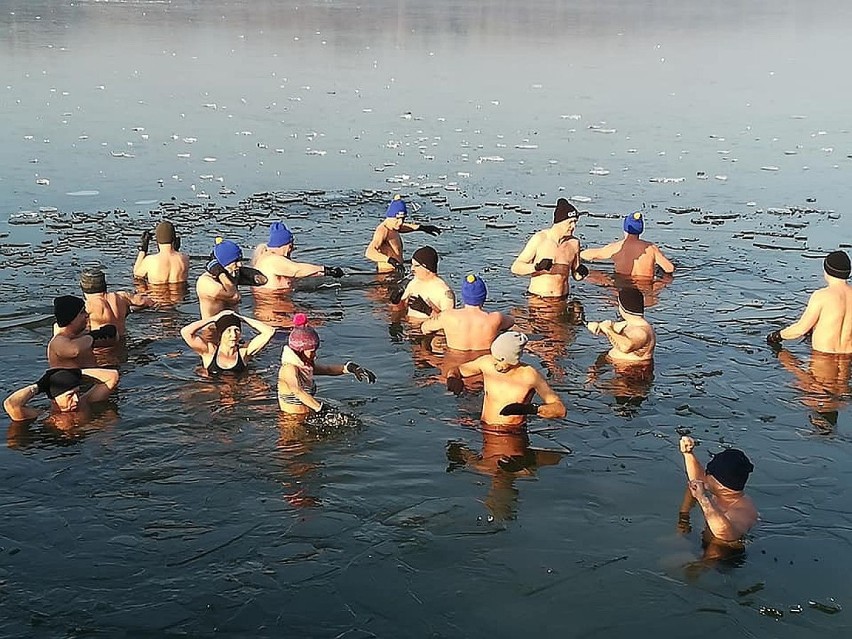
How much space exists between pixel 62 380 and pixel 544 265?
6540mm

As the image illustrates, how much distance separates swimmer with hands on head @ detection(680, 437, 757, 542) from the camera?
7.34 m

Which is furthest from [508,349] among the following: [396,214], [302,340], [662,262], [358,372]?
[662,262]

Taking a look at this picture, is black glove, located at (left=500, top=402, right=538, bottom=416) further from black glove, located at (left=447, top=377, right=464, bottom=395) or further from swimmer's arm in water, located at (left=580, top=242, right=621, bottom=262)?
swimmer's arm in water, located at (left=580, top=242, right=621, bottom=262)

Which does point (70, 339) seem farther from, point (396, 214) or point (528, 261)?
point (528, 261)

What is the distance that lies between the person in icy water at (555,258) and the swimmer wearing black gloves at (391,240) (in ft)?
6.29

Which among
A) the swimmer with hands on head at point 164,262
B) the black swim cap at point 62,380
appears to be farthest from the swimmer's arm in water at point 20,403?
the swimmer with hands on head at point 164,262

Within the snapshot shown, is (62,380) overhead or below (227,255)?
below

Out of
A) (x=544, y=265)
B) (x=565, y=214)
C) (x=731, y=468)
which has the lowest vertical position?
(x=544, y=265)

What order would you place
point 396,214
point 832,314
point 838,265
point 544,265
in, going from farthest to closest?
point 396,214, point 544,265, point 832,314, point 838,265

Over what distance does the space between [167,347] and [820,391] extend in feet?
24.1

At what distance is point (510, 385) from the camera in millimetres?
9219

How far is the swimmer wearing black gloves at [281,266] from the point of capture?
540 inches

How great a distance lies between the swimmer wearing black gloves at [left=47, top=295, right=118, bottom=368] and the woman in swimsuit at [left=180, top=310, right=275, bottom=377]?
1000 mm

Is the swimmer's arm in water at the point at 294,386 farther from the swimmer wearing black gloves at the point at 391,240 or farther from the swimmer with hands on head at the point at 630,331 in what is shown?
the swimmer wearing black gloves at the point at 391,240
